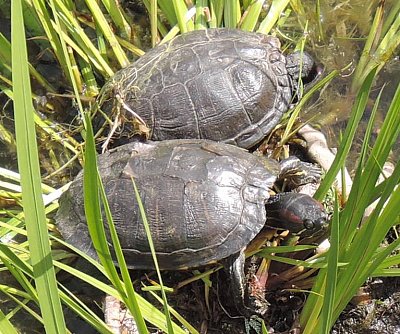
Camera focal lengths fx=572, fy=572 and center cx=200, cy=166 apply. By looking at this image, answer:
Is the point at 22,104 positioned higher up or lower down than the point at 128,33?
higher up

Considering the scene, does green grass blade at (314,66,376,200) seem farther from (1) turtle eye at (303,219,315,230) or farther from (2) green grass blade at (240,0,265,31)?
(2) green grass blade at (240,0,265,31)

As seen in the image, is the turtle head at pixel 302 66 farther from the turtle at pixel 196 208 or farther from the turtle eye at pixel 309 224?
the turtle eye at pixel 309 224

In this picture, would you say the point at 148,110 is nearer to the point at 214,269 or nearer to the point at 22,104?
the point at 214,269

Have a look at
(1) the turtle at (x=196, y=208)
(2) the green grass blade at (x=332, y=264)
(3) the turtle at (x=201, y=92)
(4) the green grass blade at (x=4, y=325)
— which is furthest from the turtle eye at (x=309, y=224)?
(4) the green grass blade at (x=4, y=325)

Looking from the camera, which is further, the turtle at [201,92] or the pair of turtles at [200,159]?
the turtle at [201,92]

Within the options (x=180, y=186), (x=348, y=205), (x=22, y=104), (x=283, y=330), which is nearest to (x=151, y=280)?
(x=180, y=186)

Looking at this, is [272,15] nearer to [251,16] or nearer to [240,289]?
[251,16]

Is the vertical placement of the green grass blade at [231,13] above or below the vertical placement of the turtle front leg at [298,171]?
above
